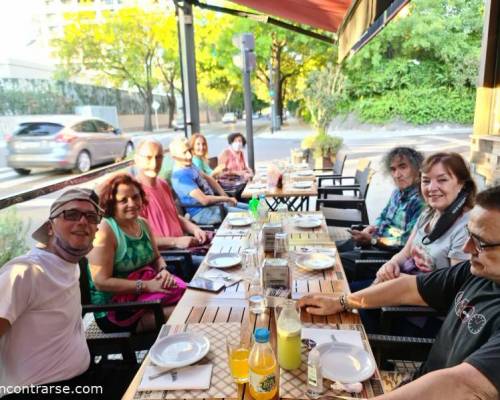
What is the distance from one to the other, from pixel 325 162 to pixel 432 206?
7.10 m

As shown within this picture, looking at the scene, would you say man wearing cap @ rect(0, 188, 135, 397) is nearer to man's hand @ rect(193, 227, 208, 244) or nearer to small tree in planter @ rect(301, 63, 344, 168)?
man's hand @ rect(193, 227, 208, 244)

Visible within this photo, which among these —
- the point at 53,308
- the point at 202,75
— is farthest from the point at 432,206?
the point at 202,75

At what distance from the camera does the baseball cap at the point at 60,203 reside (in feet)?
5.18

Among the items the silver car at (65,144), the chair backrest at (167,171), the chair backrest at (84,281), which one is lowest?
the chair backrest at (84,281)

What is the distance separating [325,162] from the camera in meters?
9.08

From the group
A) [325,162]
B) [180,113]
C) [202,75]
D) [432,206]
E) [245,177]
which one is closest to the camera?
[432,206]

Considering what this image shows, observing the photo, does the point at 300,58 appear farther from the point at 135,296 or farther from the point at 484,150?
the point at 135,296

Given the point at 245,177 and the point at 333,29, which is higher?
the point at 333,29

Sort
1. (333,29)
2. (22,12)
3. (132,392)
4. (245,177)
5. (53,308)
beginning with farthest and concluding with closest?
1. (245,177)
2. (333,29)
3. (22,12)
4. (53,308)
5. (132,392)

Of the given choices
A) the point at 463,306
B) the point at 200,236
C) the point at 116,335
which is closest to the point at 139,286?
the point at 116,335

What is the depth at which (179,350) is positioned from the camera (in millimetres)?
1361

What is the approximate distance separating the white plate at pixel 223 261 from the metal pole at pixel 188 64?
3.79 meters

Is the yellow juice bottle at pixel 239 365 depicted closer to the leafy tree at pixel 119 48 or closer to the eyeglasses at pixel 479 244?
the eyeglasses at pixel 479 244

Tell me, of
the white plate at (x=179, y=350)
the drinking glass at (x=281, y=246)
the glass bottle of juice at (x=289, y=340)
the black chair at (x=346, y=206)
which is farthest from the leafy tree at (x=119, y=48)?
the glass bottle of juice at (x=289, y=340)
